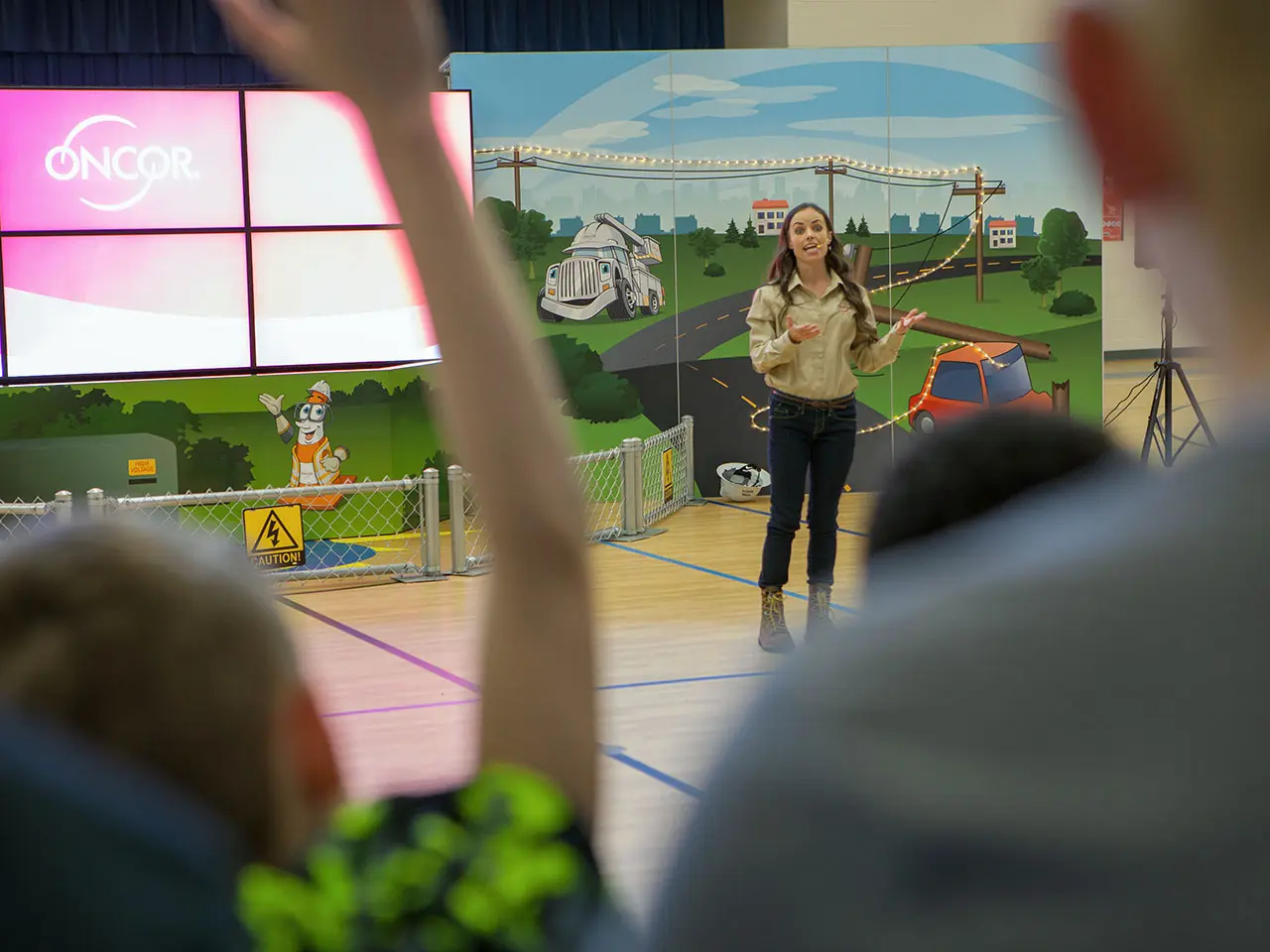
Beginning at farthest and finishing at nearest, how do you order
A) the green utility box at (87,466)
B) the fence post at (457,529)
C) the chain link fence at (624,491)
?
the green utility box at (87,466) < the chain link fence at (624,491) < the fence post at (457,529)

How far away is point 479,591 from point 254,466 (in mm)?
1700

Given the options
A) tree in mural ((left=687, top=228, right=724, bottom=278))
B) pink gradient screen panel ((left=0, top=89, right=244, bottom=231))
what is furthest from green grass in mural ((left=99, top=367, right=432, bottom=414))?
tree in mural ((left=687, top=228, right=724, bottom=278))

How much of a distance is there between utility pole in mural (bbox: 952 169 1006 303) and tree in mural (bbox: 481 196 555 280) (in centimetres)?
246

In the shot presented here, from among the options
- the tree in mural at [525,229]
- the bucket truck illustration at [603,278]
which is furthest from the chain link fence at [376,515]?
the tree in mural at [525,229]

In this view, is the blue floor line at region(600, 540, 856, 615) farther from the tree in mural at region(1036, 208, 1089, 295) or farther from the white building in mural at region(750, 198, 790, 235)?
the tree in mural at region(1036, 208, 1089, 295)

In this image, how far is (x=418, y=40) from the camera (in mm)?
743

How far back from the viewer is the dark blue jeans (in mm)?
4773

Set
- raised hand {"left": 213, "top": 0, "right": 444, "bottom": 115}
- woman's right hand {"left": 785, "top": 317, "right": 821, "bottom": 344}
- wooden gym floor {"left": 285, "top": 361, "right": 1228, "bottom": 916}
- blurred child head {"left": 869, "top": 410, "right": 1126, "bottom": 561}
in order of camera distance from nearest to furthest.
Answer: raised hand {"left": 213, "top": 0, "right": 444, "bottom": 115}, blurred child head {"left": 869, "top": 410, "right": 1126, "bottom": 561}, wooden gym floor {"left": 285, "top": 361, "right": 1228, "bottom": 916}, woman's right hand {"left": 785, "top": 317, "right": 821, "bottom": 344}

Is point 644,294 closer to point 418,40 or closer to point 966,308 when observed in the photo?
point 966,308

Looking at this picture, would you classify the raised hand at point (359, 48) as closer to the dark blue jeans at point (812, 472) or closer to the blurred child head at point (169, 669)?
the blurred child head at point (169, 669)

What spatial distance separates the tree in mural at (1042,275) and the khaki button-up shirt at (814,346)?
4.20 m

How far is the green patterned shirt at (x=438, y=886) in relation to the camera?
542mm

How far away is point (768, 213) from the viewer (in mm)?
8586

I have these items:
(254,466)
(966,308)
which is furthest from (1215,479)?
(966,308)
